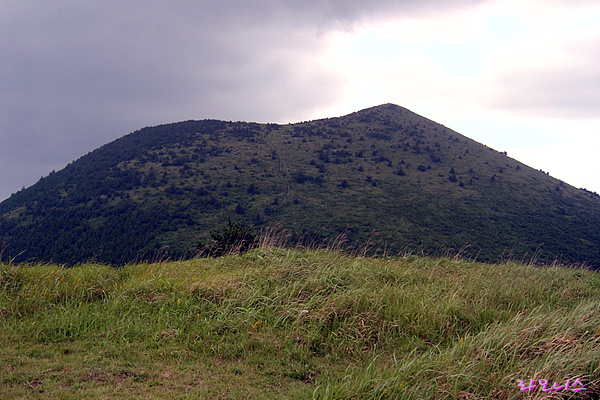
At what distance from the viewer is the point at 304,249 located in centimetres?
904

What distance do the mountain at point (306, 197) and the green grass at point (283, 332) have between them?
934 inches

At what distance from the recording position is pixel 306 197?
171ft

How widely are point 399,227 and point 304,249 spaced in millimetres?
35567

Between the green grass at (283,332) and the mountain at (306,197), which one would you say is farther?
the mountain at (306,197)

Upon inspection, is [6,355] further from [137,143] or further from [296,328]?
[137,143]

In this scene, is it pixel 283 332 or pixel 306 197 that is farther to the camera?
pixel 306 197

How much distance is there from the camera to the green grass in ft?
12.6

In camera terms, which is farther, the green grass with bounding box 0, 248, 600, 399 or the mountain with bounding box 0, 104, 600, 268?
the mountain with bounding box 0, 104, 600, 268

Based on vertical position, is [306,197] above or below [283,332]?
above

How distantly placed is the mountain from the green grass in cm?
2371

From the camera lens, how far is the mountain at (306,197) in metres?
40.7

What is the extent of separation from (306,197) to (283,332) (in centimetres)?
4682

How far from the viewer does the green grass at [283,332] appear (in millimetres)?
3838

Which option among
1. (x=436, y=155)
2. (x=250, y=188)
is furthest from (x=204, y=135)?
(x=436, y=155)
